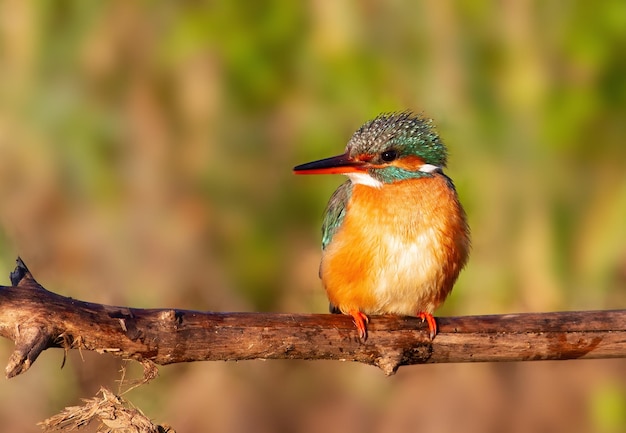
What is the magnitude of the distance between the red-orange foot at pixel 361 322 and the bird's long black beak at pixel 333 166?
1.62ft

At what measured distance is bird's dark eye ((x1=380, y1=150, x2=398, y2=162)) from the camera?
3379 mm

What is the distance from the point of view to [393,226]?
126 inches

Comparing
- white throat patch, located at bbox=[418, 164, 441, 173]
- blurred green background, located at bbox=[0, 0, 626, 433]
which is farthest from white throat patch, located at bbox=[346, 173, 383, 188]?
blurred green background, located at bbox=[0, 0, 626, 433]

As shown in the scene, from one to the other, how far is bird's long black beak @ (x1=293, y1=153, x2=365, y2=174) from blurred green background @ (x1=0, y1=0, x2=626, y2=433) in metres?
1.55

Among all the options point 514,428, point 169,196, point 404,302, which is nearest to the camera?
point 404,302

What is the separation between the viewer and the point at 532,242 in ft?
16.2

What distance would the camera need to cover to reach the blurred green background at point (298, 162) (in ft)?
15.9

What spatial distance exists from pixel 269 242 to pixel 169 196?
56 centimetres

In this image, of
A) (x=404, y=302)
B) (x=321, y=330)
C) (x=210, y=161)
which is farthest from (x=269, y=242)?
(x=321, y=330)

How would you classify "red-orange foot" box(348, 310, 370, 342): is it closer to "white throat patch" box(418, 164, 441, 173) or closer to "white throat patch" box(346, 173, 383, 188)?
"white throat patch" box(346, 173, 383, 188)

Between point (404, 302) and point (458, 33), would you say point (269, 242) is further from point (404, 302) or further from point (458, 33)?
point (404, 302)

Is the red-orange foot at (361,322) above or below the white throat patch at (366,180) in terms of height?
below

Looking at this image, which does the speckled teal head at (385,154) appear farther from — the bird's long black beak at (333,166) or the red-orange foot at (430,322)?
the red-orange foot at (430,322)

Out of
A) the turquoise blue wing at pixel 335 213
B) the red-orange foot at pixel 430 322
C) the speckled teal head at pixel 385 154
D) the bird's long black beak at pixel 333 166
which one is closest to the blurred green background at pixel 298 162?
the turquoise blue wing at pixel 335 213
